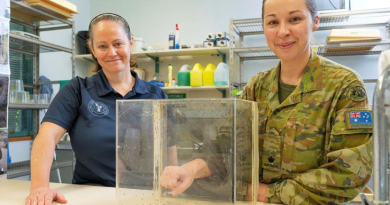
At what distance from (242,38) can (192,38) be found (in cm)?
54

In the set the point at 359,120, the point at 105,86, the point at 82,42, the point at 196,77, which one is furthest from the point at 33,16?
the point at 359,120

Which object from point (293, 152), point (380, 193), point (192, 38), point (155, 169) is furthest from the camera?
point (192, 38)

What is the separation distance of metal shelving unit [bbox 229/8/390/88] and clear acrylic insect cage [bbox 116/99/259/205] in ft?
7.05

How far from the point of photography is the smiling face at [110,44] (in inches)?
47.1

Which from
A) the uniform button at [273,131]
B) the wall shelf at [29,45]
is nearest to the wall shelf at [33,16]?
the wall shelf at [29,45]

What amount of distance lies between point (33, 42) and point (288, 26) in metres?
2.43

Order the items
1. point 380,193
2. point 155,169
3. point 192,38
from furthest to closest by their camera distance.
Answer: point 192,38
point 155,169
point 380,193

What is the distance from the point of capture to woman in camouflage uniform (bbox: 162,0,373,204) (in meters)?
0.79

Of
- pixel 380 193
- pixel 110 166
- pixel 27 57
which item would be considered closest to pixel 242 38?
pixel 27 57

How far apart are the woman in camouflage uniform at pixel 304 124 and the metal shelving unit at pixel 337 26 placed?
6.21ft

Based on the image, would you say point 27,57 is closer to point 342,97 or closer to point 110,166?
point 110,166

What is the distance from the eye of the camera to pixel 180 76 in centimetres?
312

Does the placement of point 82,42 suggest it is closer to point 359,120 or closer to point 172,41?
point 172,41

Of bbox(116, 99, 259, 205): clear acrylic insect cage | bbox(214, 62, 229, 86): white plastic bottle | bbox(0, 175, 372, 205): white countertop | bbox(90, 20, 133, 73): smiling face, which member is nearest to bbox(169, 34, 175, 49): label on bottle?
bbox(214, 62, 229, 86): white plastic bottle
